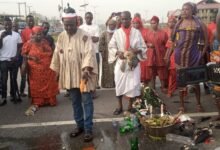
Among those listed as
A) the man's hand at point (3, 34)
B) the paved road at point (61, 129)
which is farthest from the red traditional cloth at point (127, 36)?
the man's hand at point (3, 34)

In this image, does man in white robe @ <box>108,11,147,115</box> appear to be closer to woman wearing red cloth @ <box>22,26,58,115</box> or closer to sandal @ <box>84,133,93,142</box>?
sandal @ <box>84,133,93,142</box>

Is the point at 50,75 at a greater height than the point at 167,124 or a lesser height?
greater

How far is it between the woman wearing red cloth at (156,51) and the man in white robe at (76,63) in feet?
11.3

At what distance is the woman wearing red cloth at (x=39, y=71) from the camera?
7.59 metres

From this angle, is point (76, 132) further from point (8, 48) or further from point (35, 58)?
point (8, 48)

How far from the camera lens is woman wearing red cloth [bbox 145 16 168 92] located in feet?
28.1

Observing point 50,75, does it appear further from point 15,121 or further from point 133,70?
point 133,70

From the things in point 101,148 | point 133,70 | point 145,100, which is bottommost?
point 101,148

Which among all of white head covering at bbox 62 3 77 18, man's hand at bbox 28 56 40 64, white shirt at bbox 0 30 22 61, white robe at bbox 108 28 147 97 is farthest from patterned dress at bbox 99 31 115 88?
white head covering at bbox 62 3 77 18

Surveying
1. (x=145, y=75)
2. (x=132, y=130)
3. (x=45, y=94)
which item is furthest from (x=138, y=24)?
(x=132, y=130)

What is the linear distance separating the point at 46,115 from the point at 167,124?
283 centimetres

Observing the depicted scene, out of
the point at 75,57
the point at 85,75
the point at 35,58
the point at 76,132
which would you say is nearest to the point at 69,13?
the point at 75,57

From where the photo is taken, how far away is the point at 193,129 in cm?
544

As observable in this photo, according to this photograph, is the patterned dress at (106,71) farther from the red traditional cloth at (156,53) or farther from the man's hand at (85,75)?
the man's hand at (85,75)
